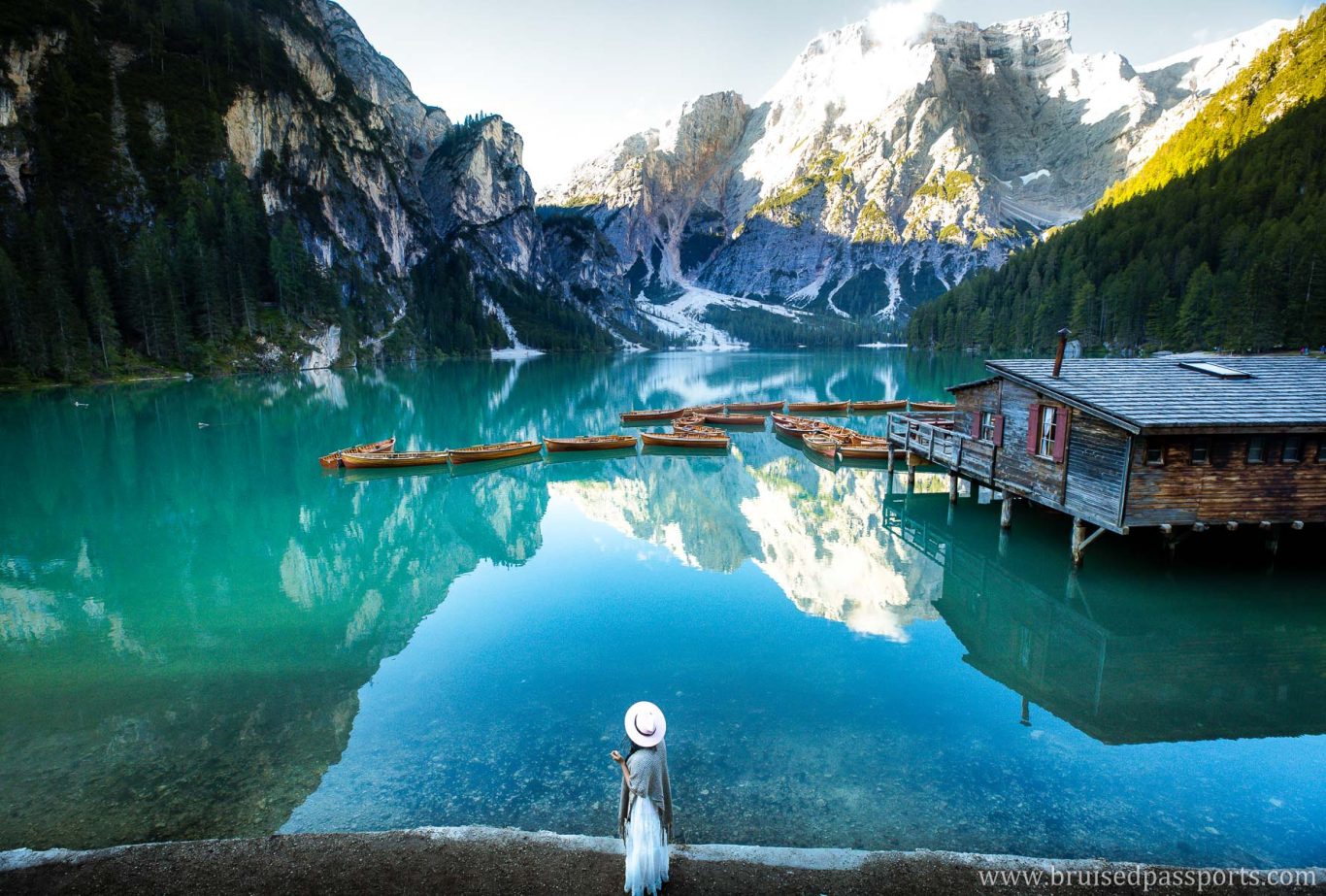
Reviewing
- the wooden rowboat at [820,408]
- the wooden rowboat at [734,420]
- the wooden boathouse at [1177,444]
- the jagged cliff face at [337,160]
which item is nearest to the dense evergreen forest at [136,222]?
the jagged cliff face at [337,160]

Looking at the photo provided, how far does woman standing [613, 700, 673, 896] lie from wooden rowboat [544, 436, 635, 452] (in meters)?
35.6

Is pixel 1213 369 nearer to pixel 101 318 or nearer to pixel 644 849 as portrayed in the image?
pixel 644 849

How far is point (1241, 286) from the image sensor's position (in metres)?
80.7

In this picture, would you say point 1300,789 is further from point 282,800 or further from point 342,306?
point 342,306

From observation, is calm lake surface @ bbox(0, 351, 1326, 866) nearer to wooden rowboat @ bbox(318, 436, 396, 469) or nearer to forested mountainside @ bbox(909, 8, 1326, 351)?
wooden rowboat @ bbox(318, 436, 396, 469)

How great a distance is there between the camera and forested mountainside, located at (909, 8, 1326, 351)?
7825 centimetres

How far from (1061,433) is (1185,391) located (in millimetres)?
3449

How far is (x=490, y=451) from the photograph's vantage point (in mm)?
39125

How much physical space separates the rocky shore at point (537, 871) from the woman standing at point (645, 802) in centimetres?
47

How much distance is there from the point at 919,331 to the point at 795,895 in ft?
546

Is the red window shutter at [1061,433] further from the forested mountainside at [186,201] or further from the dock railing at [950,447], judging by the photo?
the forested mountainside at [186,201]

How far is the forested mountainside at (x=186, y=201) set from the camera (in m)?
84.3

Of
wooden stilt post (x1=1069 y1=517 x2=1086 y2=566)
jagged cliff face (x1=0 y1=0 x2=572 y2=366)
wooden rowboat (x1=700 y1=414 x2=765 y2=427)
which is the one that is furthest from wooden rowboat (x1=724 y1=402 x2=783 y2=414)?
jagged cliff face (x1=0 y1=0 x2=572 y2=366)

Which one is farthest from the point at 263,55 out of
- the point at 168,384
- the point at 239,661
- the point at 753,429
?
the point at 239,661
